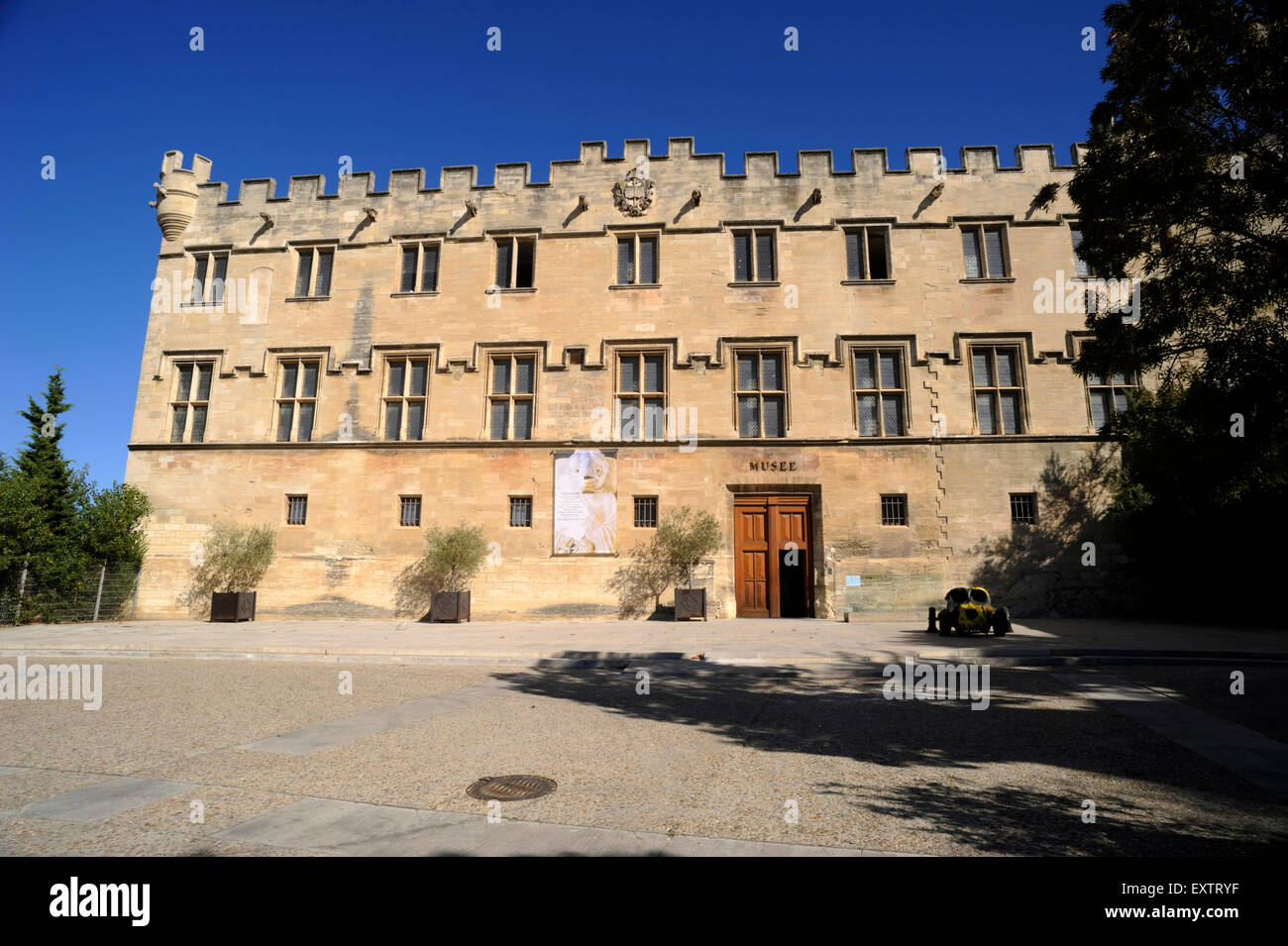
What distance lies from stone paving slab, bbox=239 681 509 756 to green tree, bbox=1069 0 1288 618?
1029 cm

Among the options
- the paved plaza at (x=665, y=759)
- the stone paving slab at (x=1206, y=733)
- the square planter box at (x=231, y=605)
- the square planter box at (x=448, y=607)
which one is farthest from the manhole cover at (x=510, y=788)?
the square planter box at (x=231, y=605)

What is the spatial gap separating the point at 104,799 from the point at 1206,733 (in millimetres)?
8839

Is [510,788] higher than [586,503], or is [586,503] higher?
[586,503]

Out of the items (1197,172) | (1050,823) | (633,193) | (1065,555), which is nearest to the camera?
(1050,823)

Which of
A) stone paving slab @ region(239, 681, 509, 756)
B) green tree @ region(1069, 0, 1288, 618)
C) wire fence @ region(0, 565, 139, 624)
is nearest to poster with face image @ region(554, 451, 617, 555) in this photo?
stone paving slab @ region(239, 681, 509, 756)

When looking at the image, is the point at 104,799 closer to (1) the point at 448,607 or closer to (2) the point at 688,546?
(1) the point at 448,607

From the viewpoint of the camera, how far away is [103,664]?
11.2 metres

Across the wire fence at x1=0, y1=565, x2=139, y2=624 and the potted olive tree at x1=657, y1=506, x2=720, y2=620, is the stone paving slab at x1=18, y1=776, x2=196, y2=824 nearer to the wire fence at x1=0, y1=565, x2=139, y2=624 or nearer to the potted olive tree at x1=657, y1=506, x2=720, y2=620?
the potted olive tree at x1=657, y1=506, x2=720, y2=620

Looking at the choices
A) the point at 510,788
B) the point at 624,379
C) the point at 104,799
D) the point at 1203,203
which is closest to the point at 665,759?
the point at 510,788

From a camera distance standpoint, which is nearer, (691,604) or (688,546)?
(691,604)

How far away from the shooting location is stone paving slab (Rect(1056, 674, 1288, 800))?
4988 mm

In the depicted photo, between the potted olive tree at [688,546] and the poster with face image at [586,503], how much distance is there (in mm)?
1558

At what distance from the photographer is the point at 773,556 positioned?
741 inches

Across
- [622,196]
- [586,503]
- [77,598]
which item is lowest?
[77,598]
